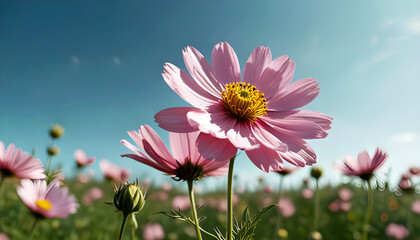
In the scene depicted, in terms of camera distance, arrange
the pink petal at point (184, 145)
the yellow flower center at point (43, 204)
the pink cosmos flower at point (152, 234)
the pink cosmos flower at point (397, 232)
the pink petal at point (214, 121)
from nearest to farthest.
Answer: the pink petal at point (214, 121), the pink petal at point (184, 145), the yellow flower center at point (43, 204), the pink cosmos flower at point (152, 234), the pink cosmos flower at point (397, 232)

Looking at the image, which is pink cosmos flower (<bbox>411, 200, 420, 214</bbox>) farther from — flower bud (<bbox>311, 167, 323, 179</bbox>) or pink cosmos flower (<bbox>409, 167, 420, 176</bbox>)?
flower bud (<bbox>311, 167, 323, 179</bbox>)

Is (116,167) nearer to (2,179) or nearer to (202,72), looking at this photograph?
(2,179)

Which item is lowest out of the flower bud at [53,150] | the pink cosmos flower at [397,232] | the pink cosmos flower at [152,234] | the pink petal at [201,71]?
the pink cosmos flower at [397,232]

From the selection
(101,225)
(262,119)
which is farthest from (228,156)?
(101,225)

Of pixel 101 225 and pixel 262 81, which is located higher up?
pixel 101 225

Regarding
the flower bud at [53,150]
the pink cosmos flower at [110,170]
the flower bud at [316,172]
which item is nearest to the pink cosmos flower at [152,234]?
the pink cosmos flower at [110,170]

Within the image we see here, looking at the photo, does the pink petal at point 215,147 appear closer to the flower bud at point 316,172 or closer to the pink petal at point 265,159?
the pink petal at point 265,159

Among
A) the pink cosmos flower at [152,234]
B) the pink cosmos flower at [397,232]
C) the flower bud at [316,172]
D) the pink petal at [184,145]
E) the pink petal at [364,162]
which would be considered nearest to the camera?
the pink petal at [184,145]
